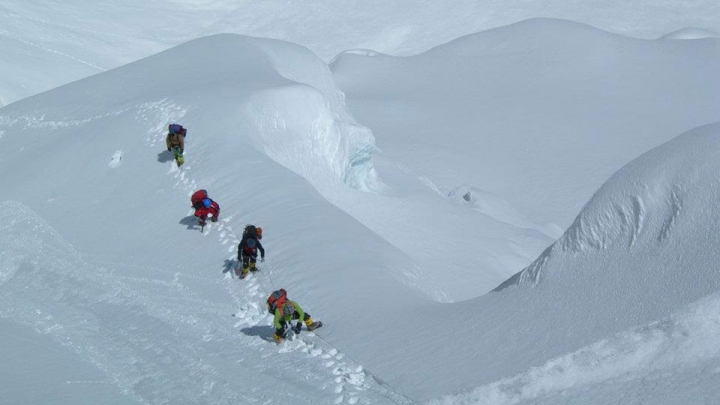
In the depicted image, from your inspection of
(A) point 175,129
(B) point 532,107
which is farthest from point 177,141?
(B) point 532,107

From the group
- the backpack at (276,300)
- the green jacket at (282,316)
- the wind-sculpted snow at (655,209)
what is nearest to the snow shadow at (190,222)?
the backpack at (276,300)

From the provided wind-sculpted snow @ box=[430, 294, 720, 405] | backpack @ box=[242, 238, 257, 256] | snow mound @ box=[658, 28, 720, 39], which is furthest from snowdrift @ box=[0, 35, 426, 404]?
snow mound @ box=[658, 28, 720, 39]

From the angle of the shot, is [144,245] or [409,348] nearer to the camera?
[409,348]

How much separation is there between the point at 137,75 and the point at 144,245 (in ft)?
33.7

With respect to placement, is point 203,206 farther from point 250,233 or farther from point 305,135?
point 305,135

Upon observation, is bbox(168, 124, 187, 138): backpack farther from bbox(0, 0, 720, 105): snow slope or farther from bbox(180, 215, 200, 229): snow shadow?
bbox(0, 0, 720, 105): snow slope

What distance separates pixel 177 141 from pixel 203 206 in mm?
3219

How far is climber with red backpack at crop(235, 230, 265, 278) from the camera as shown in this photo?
54.3 ft

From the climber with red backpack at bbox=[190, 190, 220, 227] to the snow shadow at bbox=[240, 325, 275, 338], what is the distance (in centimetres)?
410

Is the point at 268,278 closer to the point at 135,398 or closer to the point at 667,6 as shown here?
the point at 135,398

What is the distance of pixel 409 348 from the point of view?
1341 centimetres

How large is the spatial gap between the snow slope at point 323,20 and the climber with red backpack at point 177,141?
111 ft

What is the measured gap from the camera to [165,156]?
22.1m

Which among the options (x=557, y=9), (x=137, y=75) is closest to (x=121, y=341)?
(x=137, y=75)
